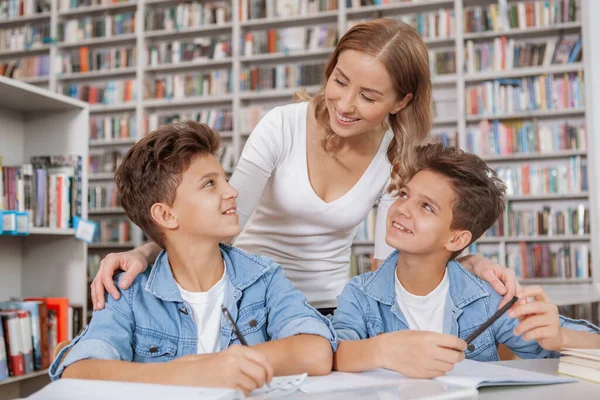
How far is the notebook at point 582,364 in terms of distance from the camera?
3.03ft

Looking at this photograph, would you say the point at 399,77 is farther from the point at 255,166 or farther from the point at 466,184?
the point at 255,166

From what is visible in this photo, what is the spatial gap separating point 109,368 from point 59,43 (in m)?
5.19

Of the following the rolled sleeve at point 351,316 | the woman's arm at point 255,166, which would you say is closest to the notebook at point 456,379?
the rolled sleeve at point 351,316

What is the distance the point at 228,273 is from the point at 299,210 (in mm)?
399

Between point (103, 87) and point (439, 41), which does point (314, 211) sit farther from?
point (103, 87)

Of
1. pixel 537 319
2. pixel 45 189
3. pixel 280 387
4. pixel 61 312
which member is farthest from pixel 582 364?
pixel 45 189

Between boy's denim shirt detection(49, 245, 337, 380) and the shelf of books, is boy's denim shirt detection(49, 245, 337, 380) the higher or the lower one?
the lower one

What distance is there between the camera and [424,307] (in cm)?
137

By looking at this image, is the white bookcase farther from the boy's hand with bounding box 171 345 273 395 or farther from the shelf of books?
the shelf of books

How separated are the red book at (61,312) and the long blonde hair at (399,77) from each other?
5.14 ft

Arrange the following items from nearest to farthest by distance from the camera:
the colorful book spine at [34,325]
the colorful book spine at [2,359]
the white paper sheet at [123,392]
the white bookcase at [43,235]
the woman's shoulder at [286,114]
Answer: the white paper sheet at [123,392]
the woman's shoulder at [286,114]
the colorful book spine at [2,359]
the colorful book spine at [34,325]
the white bookcase at [43,235]

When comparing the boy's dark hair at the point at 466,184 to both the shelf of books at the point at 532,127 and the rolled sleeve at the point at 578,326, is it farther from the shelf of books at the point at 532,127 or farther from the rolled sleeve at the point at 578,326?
the shelf of books at the point at 532,127

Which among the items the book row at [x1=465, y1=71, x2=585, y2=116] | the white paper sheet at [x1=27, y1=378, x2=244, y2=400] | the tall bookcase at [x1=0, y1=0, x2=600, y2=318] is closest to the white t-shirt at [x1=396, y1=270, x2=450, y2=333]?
the white paper sheet at [x1=27, y1=378, x2=244, y2=400]

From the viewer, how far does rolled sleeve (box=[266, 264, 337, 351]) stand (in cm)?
108
